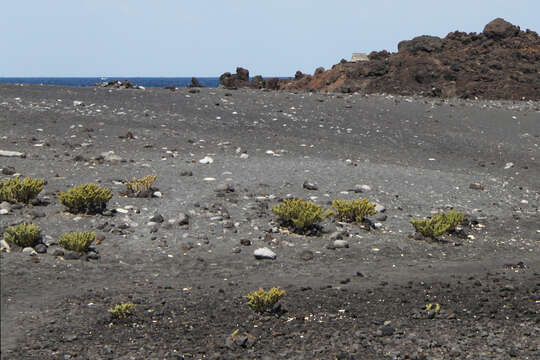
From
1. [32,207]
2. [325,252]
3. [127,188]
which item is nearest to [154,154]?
[127,188]

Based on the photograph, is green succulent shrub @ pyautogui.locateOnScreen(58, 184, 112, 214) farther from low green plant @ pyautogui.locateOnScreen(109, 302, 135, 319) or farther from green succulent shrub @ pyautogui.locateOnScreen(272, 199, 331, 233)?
low green plant @ pyautogui.locateOnScreen(109, 302, 135, 319)

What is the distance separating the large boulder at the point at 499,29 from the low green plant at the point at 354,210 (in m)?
35.1

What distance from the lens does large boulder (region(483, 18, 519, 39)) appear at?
4022cm

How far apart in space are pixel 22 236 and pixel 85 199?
1608mm

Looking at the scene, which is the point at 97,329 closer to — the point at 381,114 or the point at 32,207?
the point at 32,207

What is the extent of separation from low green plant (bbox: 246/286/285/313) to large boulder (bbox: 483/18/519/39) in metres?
38.7

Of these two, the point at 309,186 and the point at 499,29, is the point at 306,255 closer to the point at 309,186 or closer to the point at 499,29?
the point at 309,186

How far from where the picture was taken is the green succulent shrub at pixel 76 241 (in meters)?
7.61

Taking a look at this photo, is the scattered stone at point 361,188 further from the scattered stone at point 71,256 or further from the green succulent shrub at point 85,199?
the scattered stone at point 71,256

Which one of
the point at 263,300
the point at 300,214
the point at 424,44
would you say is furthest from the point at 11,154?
the point at 424,44

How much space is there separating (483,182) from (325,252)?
634 centimetres

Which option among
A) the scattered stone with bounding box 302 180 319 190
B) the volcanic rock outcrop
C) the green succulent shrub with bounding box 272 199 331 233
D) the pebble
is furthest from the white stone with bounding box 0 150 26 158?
the volcanic rock outcrop

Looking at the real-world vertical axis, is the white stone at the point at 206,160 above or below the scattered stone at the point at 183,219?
above

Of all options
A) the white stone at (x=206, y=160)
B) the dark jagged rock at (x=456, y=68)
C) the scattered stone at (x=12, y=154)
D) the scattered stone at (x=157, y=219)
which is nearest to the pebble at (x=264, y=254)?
the scattered stone at (x=157, y=219)
